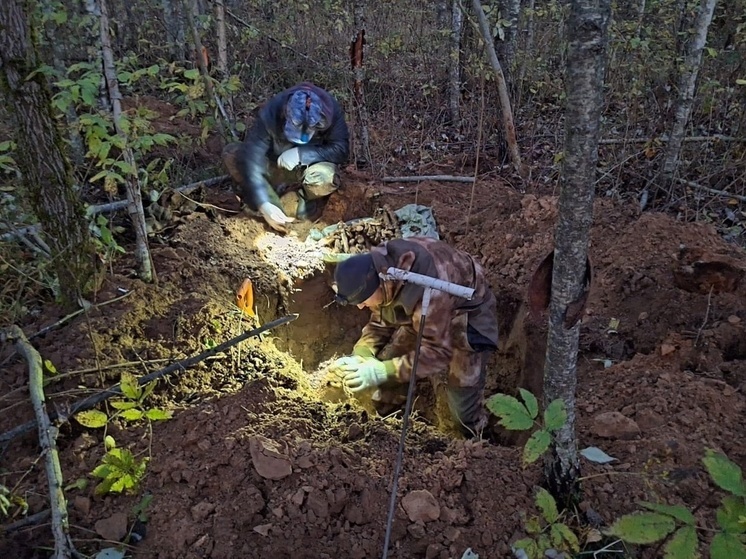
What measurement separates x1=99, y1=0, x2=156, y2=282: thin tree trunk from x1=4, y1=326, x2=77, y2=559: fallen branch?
0.87 metres

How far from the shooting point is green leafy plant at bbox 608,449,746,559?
1.43 meters

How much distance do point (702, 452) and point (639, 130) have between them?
13.0 ft

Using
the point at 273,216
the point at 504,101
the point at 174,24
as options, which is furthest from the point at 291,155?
the point at 174,24

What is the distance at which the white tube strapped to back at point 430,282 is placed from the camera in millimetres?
2604

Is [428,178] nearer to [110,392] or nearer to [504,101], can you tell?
[504,101]

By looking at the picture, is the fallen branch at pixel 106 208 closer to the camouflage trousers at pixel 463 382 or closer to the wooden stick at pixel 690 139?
the camouflage trousers at pixel 463 382

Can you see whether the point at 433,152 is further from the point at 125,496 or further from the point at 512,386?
the point at 125,496

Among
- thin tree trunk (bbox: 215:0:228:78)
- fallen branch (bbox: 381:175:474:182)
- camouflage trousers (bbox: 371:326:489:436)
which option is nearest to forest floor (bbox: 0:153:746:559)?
camouflage trousers (bbox: 371:326:489:436)

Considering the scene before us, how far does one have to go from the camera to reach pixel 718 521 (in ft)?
4.87

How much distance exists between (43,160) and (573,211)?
250cm

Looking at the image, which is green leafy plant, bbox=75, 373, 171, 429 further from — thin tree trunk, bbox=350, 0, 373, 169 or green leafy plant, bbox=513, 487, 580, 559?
thin tree trunk, bbox=350, 0, 373, 169

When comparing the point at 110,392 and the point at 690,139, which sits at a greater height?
the point at 690,139

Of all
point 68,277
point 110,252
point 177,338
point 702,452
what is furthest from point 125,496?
point 702,452

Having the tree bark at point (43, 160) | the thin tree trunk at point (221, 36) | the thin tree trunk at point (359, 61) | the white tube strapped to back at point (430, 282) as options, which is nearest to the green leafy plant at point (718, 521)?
the white tube strapped to back at point (430, 282)
